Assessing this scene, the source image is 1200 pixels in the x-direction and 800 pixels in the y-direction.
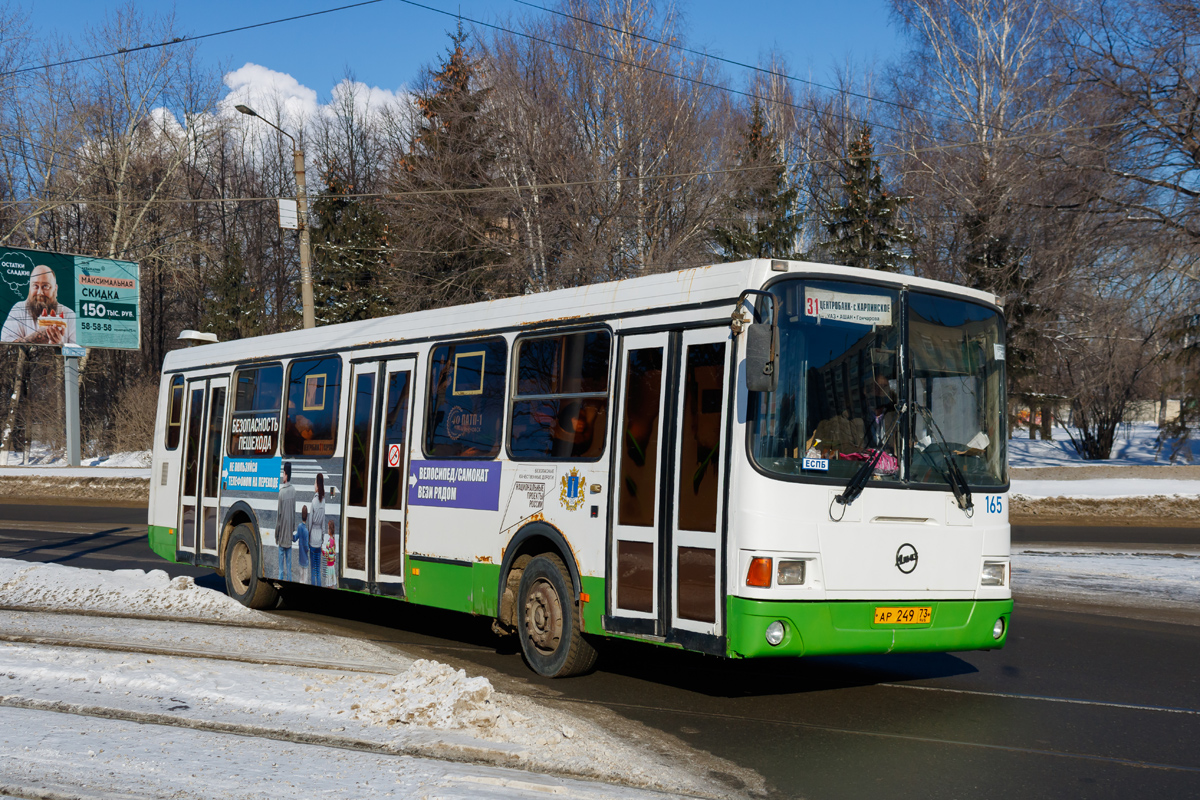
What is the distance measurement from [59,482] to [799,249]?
26.1 metres

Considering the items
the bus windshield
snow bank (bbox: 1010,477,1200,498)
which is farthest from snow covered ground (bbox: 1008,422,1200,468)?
the bus windshield

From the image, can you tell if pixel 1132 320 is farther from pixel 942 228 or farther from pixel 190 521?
pixel 190 521

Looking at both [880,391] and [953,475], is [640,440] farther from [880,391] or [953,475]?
[953,475]

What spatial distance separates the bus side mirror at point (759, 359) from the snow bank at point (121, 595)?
6698mm

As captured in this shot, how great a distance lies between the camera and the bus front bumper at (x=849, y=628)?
6.86 metres

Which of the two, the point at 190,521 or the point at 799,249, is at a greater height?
the point at 799,249

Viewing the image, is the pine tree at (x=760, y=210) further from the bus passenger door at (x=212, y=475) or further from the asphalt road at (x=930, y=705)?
the asphalt road at (x=930, y=705)

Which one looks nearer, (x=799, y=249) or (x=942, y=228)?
(x=942, y=228)

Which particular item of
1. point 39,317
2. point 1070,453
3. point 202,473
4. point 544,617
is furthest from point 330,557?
point 1070,453

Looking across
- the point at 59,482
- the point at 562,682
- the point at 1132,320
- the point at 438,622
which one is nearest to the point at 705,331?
the point at 562,682

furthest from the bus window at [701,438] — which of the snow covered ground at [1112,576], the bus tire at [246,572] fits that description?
the snow covered ground at [1112,576]

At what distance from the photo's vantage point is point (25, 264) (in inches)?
1465

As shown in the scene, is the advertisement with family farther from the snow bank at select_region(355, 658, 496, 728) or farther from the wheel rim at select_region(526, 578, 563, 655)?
the snow bank at select_region(355, 658, 496, 728)

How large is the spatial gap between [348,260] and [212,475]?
107 ft
